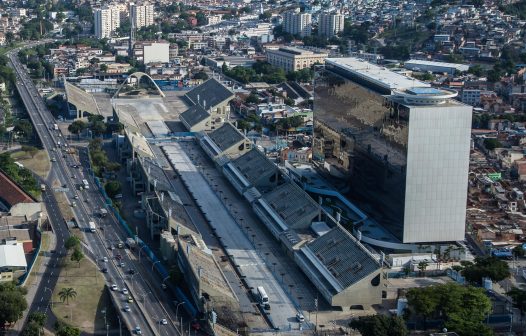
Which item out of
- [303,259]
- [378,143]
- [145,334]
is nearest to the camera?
[145,334]

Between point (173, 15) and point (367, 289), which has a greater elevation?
point (173, 15)

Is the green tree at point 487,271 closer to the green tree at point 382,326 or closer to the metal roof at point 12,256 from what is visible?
the green tree at point 382,326

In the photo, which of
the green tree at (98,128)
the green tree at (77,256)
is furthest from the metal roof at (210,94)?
the green tree at (77,256)

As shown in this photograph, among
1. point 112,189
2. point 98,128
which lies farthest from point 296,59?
point 112,189

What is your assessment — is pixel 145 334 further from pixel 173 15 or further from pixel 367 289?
pixel 173 15

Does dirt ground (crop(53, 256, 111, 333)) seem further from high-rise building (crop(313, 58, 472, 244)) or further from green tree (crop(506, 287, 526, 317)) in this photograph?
green tree (crop(506, 287, 526, 317))

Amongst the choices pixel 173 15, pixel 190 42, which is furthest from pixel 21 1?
pixel 190 42

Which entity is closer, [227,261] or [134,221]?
[227,261]

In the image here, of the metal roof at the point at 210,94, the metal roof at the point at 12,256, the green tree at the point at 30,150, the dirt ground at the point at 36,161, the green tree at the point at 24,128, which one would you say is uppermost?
the metal roof at the point at 210,94
